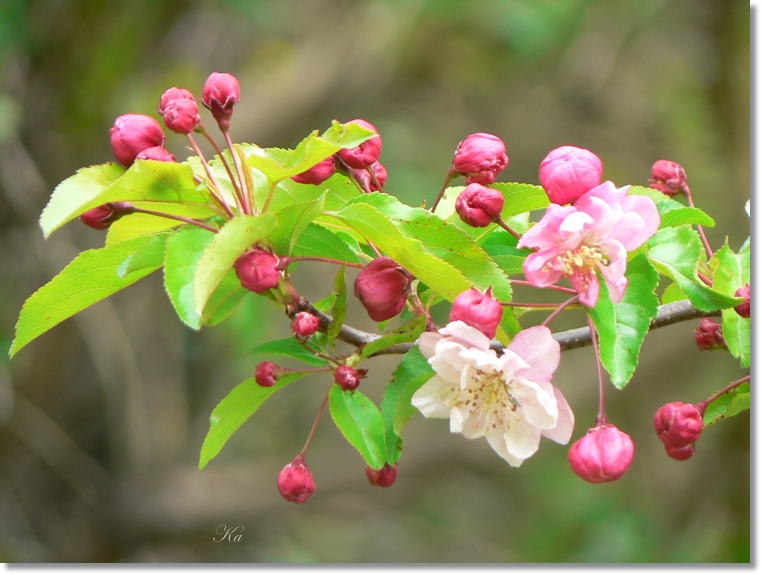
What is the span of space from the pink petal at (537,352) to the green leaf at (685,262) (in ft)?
0.65

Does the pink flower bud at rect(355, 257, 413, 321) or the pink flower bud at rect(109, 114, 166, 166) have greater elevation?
the pink flower bud at rect(109, 114, 166, 166)

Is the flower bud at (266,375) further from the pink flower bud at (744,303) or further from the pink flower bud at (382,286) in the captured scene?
the pink flower bud at (744,303)

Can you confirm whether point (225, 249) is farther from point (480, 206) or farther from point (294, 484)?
point (294, 484)

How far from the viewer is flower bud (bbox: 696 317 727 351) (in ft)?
3.72

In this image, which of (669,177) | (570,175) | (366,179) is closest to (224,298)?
(366,179)

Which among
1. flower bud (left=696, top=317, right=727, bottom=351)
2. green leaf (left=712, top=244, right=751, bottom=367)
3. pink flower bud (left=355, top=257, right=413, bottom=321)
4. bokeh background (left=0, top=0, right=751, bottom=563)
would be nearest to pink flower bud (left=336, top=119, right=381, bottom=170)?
pink flower bud (left=355, top=257, right=413, bottom=321)

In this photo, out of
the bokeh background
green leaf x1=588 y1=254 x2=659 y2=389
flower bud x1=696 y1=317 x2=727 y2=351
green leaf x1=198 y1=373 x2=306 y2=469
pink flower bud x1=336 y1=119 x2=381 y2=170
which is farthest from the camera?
the bokeh background

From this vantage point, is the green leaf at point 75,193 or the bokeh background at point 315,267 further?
the bokeh background at point 315,267

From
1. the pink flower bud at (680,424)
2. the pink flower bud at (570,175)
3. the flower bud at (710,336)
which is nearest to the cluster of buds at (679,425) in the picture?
the pink flower bud at (680,424)

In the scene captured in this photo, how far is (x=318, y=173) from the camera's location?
Answer: 0.88 m

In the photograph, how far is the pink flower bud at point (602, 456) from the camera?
871mm

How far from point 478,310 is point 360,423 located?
0.91ft

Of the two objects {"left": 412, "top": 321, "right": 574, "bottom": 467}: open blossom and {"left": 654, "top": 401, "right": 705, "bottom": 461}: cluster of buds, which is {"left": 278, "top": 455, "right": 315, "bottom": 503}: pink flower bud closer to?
{"left": 412, "top": 321, "right": 574, "bottom": 467}: open blossom

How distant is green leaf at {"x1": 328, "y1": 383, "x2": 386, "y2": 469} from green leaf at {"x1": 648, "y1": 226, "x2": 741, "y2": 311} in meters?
0.40
